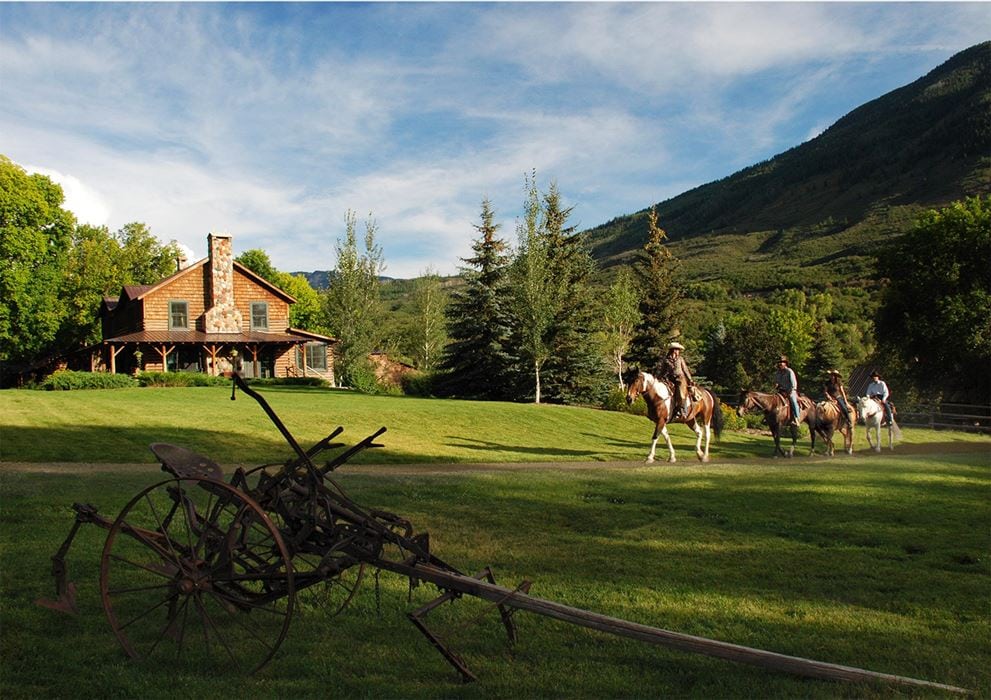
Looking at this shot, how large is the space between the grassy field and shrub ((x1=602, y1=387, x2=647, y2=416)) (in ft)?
51.3

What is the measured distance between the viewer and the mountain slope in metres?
130

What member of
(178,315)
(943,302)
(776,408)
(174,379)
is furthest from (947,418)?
(178,315)

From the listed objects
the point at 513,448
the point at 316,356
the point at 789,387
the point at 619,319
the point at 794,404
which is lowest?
the point at 513,448

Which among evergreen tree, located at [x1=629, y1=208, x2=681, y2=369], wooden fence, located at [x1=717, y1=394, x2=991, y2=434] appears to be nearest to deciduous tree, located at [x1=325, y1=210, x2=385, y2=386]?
evergreen tree, located at [x1=629, y1=208, x2=681, y2=369]

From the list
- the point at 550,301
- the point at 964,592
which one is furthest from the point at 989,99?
the point at 964,592

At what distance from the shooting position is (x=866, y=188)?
16450 cm

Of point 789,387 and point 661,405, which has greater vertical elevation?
point 789,387

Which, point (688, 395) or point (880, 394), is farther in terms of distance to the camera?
point (880, 394)

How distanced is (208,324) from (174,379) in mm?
7776

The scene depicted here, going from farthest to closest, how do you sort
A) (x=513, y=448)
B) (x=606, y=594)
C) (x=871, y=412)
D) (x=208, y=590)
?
(x=871, y=412) → (x=513, y=448) → (x=606, y=594) → (x=208, y=590)

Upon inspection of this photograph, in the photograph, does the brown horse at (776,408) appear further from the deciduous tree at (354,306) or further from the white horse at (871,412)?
the deciduous tree at (354,306)

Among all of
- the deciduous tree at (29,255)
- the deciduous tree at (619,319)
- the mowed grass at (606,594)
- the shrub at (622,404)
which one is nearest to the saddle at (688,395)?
the mowed grass at (606,594)

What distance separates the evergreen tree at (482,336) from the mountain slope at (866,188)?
254 feet

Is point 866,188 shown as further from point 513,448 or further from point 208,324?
point 513,448
